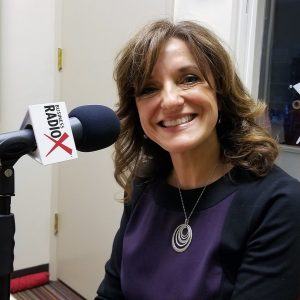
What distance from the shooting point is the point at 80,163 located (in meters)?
2.35

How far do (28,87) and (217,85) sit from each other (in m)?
1.72

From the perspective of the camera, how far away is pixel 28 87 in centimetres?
244

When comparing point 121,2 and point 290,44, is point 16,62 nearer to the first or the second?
point 121,2

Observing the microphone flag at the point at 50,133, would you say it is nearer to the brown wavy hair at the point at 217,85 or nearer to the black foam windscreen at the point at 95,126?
the black foam windscreen at the point at 95,126

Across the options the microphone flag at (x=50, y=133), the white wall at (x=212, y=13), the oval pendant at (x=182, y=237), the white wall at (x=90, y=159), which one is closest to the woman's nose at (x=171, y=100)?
the oval pendant at (x=182, y=237)

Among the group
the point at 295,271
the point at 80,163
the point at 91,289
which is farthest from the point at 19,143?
the point at 91,289

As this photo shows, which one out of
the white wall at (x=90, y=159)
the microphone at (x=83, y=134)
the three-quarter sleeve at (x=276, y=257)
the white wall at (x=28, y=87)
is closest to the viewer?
the microphone at (x=83, y=134)

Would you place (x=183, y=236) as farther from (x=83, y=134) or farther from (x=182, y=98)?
(x=83, y=134)

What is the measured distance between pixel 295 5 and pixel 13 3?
5.19 feet

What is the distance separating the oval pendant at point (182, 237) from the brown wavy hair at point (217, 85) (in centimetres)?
19

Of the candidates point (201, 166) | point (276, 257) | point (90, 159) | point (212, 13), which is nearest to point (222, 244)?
point (276, 257)

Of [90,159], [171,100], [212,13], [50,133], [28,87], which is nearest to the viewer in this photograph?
[50,133]

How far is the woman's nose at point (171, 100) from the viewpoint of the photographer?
3.05ft

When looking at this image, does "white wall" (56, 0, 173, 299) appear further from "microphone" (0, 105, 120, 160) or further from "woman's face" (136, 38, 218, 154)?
"microphone" (0, 105, 120, 160)
